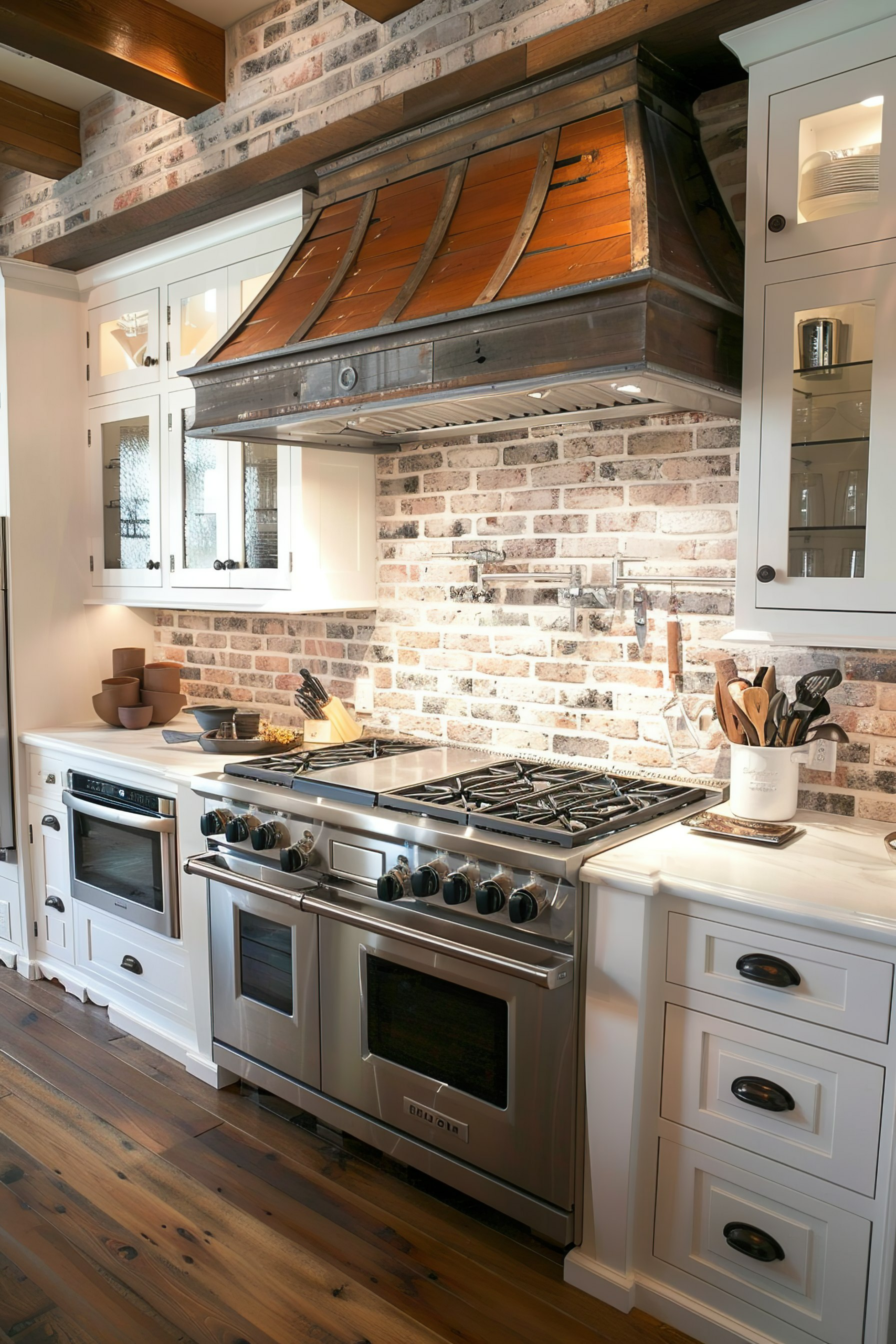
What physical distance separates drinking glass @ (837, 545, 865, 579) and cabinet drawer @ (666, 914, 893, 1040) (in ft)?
2.43

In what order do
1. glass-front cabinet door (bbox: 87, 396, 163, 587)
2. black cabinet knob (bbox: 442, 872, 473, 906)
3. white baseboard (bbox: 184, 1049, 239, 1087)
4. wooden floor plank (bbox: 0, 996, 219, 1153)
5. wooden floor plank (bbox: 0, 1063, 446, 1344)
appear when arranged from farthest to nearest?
glass-front cabinet door (bbox: 87, 396, 163, 587) < white baseboard (bbox: 184, 1049, 239, 1087) < wooden floor plank (bbox: 0, 996, 219, 1153) < black cabinet knob (bbox: 442, 872, 473, 906) < wooden floor plank (bbox: 0, 1063, 446, 1344)

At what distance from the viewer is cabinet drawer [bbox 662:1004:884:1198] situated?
1759 mm

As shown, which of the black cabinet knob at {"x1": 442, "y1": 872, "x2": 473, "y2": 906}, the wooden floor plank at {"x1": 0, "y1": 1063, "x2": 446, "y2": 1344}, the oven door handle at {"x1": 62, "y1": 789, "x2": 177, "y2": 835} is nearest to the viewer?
the wooden floor plank at {"x1": 0, "y1": 1063, "x2": 446, "y2": 1344}

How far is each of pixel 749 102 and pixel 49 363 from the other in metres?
2.93

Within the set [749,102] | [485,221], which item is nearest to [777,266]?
[749,102]

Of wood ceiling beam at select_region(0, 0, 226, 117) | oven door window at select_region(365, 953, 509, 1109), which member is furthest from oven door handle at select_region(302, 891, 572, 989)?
wood ceiling beam at select_region(0, 0, 226, 117)

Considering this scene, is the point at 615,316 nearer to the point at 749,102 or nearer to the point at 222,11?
the point at 749,102

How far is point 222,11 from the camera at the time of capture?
10.1 feet

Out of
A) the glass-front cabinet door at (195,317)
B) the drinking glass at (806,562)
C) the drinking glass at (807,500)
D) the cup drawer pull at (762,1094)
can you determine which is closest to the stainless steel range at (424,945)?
the cup drawer pull at (762,1094)

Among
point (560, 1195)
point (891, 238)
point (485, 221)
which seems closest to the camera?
point (891, 238)

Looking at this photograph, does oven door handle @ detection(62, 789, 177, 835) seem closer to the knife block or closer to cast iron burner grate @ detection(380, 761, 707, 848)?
the knife block

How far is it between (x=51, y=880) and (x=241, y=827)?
146 cm

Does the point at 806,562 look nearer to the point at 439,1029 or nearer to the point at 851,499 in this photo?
the point at 851,499

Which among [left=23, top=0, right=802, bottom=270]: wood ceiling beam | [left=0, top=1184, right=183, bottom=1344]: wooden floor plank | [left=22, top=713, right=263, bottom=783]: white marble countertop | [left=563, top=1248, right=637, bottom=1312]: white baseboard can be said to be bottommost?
[left=0, top=1184, right=183, bottom=1344]: wooden floor plank
